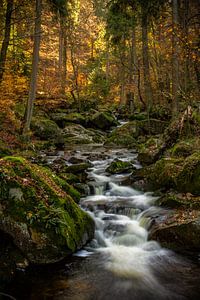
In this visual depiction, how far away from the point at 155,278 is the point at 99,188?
4344 mm

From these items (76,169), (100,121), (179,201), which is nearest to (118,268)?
(179,201)

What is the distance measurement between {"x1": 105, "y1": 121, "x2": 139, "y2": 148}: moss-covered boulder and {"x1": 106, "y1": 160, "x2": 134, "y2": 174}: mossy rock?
529 cm

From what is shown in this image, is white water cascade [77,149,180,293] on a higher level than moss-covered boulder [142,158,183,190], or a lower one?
lower

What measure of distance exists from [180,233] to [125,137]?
1187 centimetres

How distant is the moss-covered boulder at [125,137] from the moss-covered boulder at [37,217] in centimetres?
1063

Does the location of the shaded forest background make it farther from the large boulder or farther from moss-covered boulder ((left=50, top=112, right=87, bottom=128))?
the large boulder

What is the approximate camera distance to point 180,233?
21.4ft

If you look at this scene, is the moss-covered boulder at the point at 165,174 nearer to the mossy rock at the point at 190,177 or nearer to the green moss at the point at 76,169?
the mossy rock at the point at 190,177

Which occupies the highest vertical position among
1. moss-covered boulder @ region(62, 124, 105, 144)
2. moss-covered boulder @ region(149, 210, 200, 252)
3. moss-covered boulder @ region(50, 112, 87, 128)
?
moss-covered boulder @ region(50, 112, 87, 128)

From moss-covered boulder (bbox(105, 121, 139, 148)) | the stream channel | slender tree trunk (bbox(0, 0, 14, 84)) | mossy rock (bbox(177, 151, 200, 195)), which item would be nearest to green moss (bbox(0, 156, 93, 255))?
the stream channel

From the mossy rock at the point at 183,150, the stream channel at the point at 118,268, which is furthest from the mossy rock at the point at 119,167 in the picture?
the stream channel at the point at 118,268

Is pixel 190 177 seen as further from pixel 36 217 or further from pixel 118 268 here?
pixel 36 217

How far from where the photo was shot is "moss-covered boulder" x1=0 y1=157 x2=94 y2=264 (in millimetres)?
5836

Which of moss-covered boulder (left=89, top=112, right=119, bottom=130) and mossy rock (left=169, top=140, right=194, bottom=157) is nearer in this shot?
mossy rock (left=169, top=140, right=194, bottom=157)
